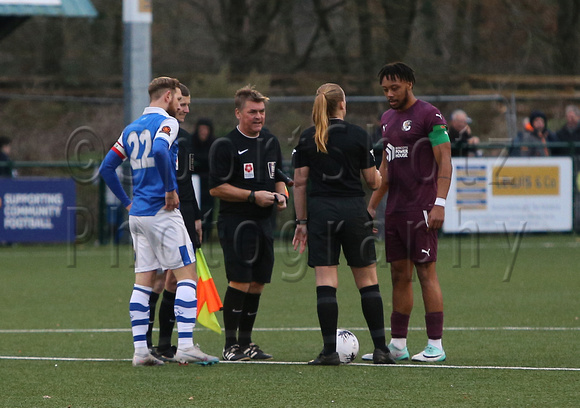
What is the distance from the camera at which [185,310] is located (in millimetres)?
7273

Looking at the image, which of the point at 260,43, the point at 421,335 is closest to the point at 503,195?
the point at 421,335

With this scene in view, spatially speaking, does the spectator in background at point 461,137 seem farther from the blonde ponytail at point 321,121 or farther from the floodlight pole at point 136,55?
the blonde ponytail at point 321,121

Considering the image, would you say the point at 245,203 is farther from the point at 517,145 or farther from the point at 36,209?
the point at 517,145

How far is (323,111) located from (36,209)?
12010 millimetres

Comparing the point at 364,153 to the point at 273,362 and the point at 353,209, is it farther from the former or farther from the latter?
the point at 273,362

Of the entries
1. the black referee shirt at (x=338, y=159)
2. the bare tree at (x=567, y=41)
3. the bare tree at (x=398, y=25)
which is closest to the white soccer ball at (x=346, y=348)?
the black referee shirt at (x=338, y=159)

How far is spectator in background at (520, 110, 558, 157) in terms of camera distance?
19.2 metres

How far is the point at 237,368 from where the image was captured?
23.8 feet

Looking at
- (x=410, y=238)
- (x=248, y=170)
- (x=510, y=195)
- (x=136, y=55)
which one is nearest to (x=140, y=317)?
(x=248, y=170)

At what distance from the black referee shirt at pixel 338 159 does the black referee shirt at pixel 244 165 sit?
34 centimetres

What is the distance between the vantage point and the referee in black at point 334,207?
738cm

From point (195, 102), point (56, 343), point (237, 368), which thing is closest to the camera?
point (237, 368)

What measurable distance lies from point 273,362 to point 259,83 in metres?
20.1

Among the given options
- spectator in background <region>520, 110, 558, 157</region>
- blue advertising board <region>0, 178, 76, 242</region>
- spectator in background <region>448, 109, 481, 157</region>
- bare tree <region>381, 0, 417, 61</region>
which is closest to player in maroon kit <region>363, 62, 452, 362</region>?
spectator in background <region>448, 109, 481, 157</region>
